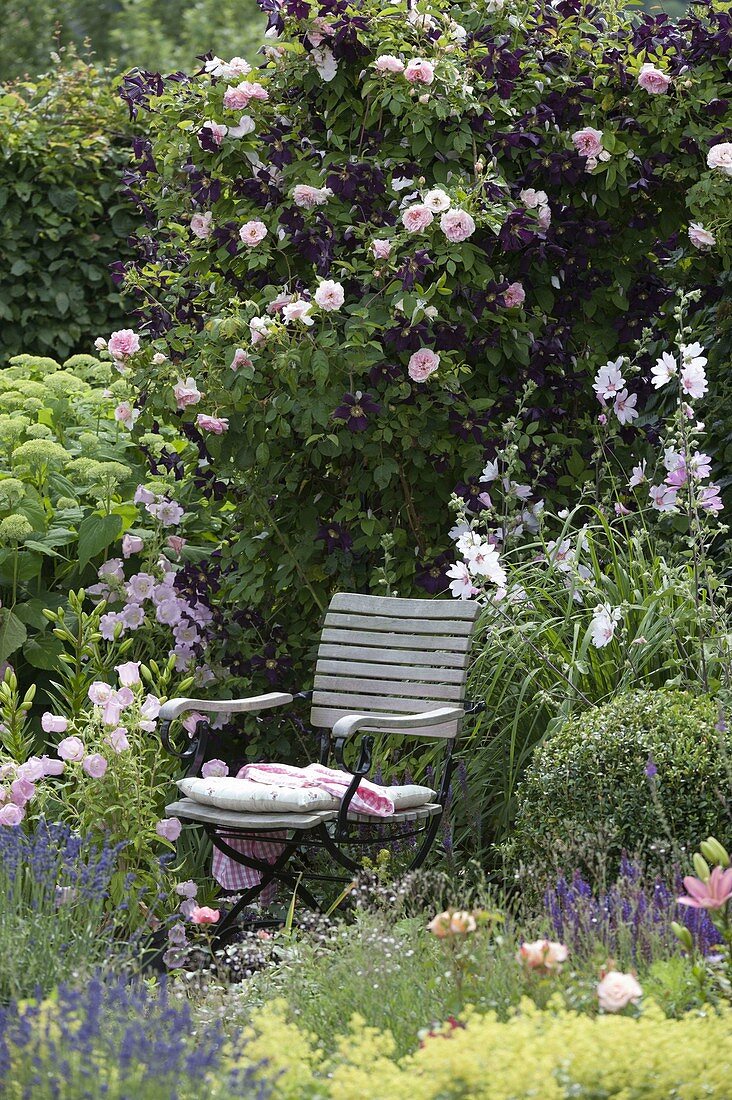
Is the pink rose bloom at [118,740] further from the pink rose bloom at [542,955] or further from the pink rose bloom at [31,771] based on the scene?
the pink rose bloom at [542,955]

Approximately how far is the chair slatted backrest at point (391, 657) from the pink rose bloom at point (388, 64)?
5.65 feet

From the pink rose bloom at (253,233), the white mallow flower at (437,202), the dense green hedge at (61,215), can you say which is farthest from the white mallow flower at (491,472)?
the dense green hedge at (61,215)

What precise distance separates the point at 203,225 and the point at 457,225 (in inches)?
39.2

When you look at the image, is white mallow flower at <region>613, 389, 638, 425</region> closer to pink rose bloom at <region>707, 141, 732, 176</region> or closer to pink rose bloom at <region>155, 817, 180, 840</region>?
pink rose bloom at <region>707, 141, 732, 176</region>

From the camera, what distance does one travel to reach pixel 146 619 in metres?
5.05

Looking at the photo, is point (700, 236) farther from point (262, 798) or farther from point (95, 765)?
point (95, 765)

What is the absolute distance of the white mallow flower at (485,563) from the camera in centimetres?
367

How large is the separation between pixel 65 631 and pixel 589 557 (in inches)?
66.7

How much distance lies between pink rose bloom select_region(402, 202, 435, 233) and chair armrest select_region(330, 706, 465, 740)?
5.15ft

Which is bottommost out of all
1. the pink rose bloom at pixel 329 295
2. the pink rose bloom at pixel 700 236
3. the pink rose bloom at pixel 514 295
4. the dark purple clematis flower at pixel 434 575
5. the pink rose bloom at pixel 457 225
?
the dark purple clematis flower at pixel 434 575

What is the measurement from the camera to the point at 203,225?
4.95 metres

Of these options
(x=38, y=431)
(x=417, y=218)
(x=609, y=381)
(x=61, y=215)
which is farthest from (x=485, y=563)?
(x=61, y=215)

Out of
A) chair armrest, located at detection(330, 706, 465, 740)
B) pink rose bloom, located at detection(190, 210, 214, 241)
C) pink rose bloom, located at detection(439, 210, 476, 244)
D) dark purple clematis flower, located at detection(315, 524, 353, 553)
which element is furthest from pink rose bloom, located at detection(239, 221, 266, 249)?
chair armrest, located at detection(330, 706, 465, 740)

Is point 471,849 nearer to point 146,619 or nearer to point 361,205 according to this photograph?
point 146,619
